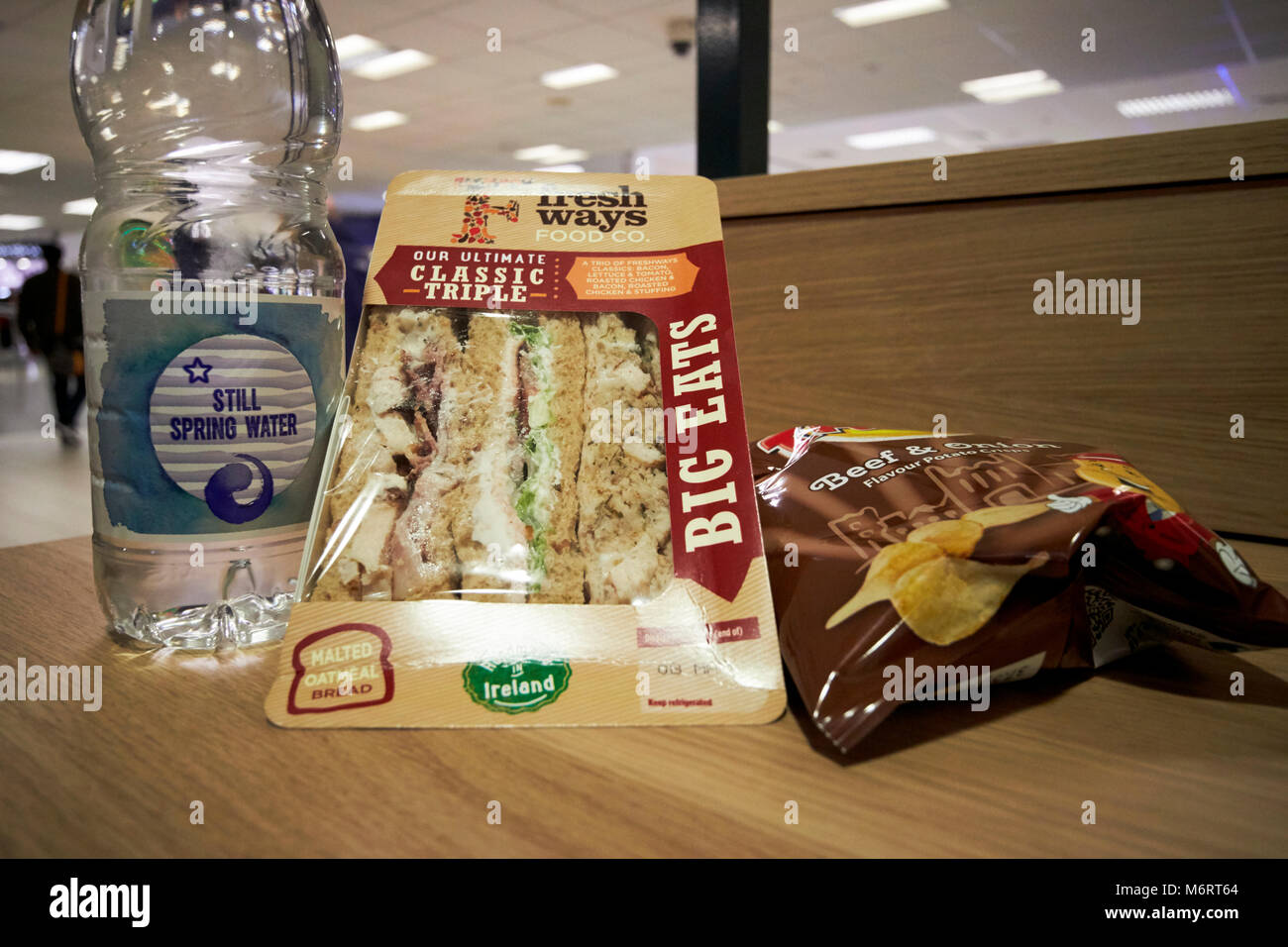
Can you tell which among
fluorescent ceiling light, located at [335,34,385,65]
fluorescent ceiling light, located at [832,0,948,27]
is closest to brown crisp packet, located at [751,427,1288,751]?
fluorescent ceiling light, located at [832,0,948,27]

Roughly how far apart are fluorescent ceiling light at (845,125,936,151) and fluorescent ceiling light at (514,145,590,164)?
298cm

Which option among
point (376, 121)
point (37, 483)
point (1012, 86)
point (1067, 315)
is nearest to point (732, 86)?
point (1067, 315)

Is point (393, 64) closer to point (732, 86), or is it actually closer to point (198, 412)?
point (732, 86)

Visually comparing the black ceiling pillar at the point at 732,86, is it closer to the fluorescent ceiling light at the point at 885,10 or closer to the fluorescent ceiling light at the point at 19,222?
the fluorescent ceiling light at the point at 885,10

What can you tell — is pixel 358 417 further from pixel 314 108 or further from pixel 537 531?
pixel 314 108

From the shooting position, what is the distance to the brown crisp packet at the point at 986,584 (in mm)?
369

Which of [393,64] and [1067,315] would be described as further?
[393,64]

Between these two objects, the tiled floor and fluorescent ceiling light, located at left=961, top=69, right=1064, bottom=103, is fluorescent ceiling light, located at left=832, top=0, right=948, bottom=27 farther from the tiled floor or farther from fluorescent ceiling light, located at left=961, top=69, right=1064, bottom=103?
the tiled floor

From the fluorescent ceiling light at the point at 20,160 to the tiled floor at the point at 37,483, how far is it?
9.67 ft

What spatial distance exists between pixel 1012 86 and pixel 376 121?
5.58 m

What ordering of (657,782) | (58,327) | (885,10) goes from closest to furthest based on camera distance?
(657,782) → (885,10) → (58,327)

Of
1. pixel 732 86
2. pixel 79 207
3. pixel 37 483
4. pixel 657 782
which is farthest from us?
pixel 79 207

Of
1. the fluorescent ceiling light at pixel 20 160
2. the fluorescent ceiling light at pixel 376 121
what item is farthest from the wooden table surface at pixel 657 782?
the fluorescent ceiling light at pixel 20 160

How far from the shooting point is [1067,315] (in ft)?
2.20
